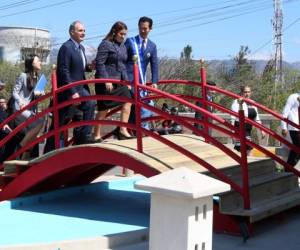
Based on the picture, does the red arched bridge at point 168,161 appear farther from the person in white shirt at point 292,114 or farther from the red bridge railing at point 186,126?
the person in white shirt at point 292,114

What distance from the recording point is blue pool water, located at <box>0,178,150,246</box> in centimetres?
669

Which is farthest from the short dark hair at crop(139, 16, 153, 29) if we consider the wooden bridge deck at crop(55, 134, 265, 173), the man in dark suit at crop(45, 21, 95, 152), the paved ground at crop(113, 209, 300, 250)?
the paved ground at crop(113, 209, 300, 250)

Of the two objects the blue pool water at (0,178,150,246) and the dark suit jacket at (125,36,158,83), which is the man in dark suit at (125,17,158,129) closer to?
the dark suit jacket at (125,36,158,83)

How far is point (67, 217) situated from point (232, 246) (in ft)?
7.46

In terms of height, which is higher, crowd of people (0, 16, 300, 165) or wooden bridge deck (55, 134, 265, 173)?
crowd of people (0, 16, 300, 165)

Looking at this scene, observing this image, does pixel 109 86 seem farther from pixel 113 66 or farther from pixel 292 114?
pixel 292 114

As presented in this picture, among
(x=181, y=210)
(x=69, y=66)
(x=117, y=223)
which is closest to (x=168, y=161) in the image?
(x=117, y=223)

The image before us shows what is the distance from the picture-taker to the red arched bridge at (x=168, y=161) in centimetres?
667

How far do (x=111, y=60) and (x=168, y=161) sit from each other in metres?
2.11

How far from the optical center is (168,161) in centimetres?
705

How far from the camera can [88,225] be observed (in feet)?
23.4

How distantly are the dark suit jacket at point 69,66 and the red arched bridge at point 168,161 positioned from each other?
248 millimetres

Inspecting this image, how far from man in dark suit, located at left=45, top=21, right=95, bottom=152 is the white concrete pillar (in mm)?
4229

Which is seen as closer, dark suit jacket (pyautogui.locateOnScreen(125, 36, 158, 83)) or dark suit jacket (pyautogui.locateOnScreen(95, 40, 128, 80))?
dark suit jacket (pyautogui.locateOnScreen(95, 40, 128, 80))
